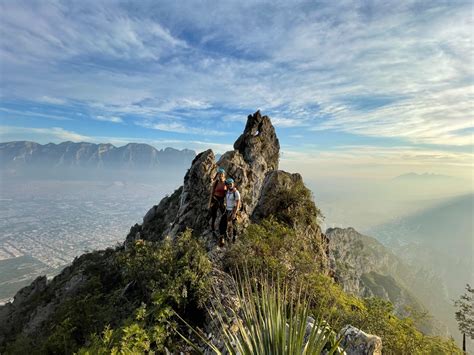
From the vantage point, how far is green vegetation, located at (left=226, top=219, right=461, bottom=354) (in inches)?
309

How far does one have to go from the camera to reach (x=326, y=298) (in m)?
8.30

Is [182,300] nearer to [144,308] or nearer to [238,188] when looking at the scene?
[144,308]

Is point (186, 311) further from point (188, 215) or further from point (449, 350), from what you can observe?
point (188, 215)

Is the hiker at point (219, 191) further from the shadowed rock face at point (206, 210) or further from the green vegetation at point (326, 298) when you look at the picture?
the green vegetation at point (326, 298)

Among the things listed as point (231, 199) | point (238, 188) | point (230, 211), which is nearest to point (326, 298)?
point (230, 211)

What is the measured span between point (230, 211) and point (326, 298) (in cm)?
489

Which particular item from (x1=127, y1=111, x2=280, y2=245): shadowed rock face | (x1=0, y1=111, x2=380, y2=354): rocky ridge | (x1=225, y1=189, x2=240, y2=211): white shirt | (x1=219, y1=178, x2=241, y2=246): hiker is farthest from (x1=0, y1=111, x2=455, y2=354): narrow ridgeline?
(x1=127, y1=111, x2=280, y2=245): shadowed rock face

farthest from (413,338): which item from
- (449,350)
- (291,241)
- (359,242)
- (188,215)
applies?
(359,242)

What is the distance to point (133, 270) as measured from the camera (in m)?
7.55

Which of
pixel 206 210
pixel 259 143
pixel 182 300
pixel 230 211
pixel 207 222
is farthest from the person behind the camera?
pixel 259 143

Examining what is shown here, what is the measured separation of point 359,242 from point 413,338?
20404cm

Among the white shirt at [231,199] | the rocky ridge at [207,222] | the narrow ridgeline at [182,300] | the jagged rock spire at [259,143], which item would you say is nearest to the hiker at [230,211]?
the white shirt at [231,199]

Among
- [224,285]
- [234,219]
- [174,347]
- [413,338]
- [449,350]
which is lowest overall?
[449,350]

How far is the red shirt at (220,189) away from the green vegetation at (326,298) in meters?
2.08
